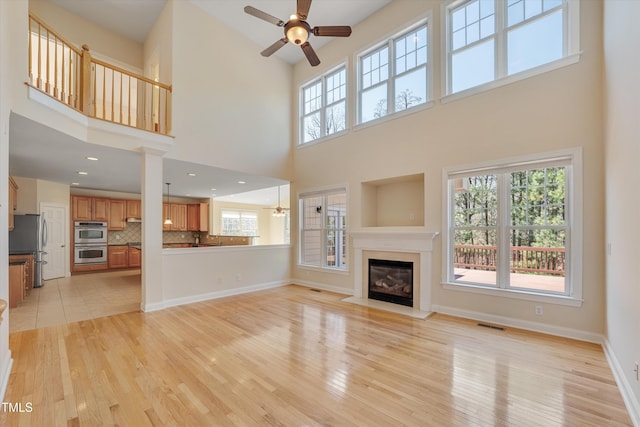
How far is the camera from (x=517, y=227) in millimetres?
3838

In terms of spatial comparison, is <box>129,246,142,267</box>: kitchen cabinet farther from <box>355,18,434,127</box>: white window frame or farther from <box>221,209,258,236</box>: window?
<box>355,18,434,127</box>: white window frame

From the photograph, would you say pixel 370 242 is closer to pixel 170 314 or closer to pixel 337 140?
pixel 337 140

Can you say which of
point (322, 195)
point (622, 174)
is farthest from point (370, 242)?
point (622, 174)

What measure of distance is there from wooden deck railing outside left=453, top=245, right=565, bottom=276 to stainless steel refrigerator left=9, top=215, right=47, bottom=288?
27.8 feet

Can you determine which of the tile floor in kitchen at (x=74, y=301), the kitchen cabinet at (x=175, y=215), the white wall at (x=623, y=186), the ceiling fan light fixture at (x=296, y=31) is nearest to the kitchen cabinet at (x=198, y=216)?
the kitchen cabinet at (x=175, y=215)

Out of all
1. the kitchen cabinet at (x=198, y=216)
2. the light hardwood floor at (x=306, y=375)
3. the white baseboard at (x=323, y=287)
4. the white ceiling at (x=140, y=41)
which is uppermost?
the white ceiling at (x=140, y=41)

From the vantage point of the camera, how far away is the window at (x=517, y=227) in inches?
138

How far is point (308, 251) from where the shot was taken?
22.2 ft

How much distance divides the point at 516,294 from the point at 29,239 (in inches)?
361

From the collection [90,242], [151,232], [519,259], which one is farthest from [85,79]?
[519,259]

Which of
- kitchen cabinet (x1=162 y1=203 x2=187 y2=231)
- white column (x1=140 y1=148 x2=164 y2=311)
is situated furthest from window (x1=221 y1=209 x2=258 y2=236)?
white column (x1=140 y1=148 x2=164 y2=311)

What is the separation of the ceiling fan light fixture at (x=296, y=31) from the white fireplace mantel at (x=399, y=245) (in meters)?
3.25

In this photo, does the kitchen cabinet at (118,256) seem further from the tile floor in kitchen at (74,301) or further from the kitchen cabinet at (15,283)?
the kitchen cabinet at (15,283)

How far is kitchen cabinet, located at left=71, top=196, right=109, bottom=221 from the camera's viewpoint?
26.8 ft
